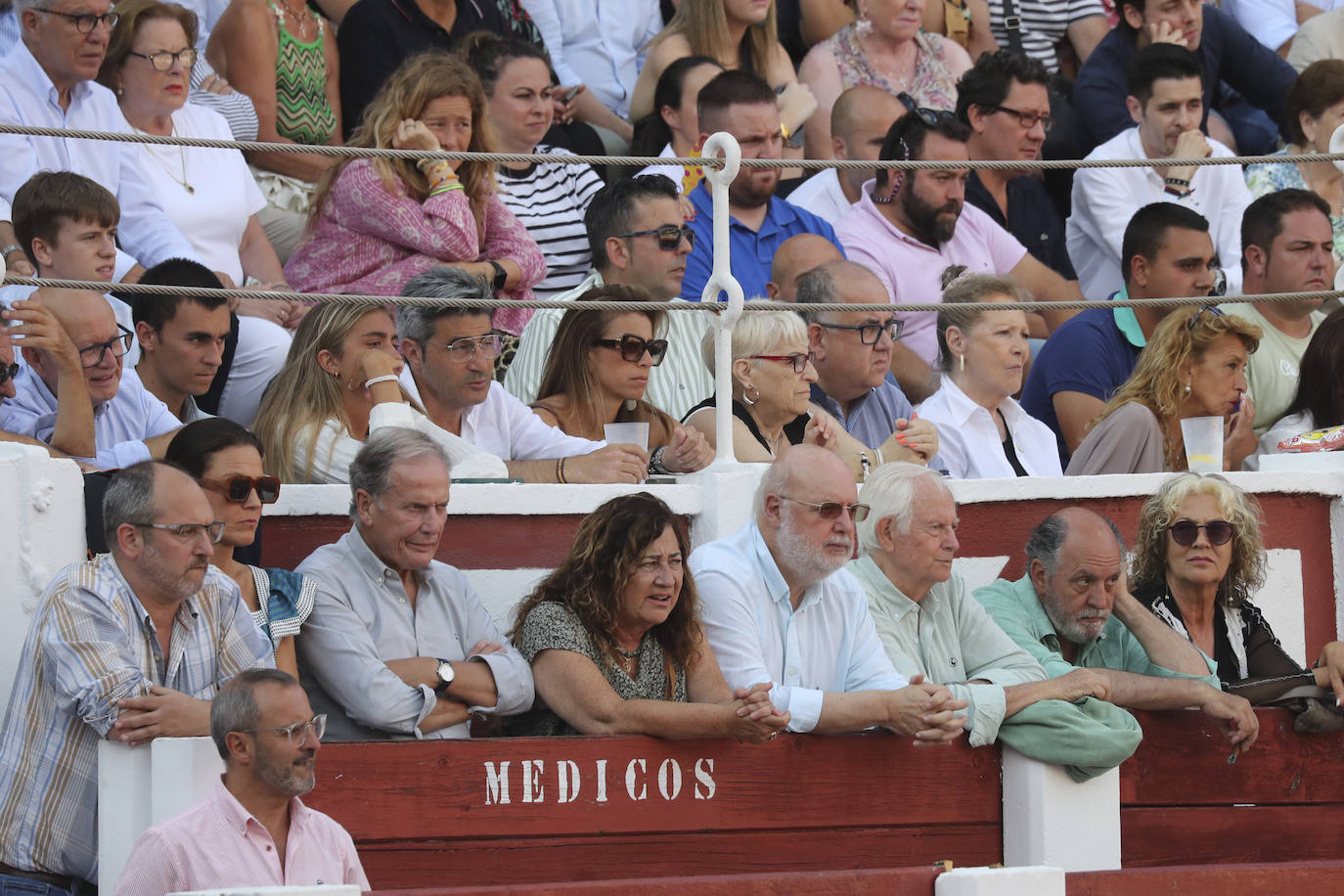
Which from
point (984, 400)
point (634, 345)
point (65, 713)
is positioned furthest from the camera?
point (984, 400)

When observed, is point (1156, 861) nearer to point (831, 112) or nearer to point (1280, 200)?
point (1280, 200)

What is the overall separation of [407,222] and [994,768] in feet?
9.12

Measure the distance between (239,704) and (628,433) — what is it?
2040 mm

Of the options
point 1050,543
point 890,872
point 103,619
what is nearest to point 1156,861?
point 1050,543

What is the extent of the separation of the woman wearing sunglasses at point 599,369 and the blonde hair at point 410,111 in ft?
2.98

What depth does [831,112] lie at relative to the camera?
9.05m

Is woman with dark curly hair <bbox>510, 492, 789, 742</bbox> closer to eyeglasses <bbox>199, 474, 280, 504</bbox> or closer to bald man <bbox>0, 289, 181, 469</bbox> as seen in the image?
eyeglasses <bbox>199, 474, 280, 504</bbox>

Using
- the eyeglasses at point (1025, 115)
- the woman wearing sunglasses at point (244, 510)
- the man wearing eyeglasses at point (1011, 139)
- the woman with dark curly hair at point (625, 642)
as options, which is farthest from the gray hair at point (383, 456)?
the eyeglasses at point (1025, 115)

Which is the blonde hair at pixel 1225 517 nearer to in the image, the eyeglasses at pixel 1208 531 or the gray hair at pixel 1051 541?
the eyeglasses at pixel 1208 531

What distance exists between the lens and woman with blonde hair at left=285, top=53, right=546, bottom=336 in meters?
7.06

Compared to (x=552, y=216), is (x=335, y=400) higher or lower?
lower

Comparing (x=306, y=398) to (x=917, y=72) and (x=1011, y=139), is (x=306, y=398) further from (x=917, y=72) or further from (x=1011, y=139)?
(x=917, y=72)

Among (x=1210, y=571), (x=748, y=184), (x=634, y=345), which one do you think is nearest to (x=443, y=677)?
(x=634, y=345)

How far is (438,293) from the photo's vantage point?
6.07m
